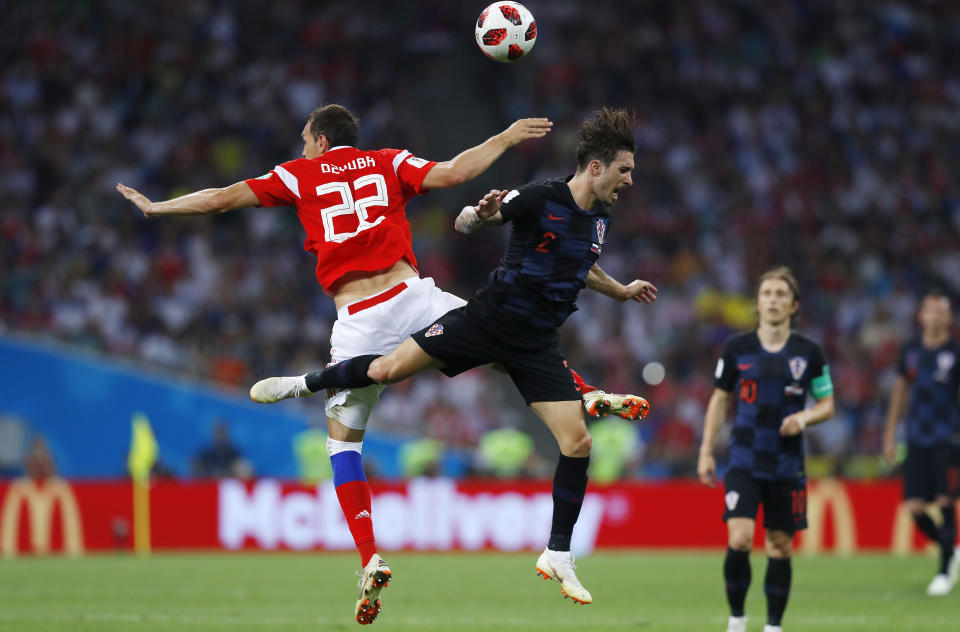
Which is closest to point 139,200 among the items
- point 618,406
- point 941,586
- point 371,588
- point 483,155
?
point 483,155

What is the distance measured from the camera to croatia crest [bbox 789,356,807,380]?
29.2 ft

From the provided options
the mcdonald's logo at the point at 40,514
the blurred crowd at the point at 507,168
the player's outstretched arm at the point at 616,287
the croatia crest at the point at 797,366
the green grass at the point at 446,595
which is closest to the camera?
the player's outstretched arm at the point at 616,287

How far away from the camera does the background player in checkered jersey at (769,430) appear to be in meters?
8.59

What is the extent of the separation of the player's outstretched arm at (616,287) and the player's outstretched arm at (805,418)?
131cm

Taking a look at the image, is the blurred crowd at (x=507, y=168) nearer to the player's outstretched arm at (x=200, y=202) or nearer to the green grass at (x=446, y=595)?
the green grass at (x=446, y=595)

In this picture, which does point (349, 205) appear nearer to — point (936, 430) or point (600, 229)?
point (600, 229)

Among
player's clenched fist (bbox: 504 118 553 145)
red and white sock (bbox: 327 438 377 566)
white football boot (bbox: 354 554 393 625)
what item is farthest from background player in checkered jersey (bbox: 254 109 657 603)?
white football boot (bbox: 354 554 393 625)

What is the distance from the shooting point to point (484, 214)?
273 inches

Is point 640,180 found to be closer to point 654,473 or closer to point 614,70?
point 614,70

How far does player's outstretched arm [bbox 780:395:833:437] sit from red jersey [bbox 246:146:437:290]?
2.85 m

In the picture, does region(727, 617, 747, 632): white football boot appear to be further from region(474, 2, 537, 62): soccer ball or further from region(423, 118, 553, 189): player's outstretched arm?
region(474, 2, 537, 62): soccer ball

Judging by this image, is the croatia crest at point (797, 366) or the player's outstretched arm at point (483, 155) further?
the croatia crest at point (797, 366)

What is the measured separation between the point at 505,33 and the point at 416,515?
11.3 metres

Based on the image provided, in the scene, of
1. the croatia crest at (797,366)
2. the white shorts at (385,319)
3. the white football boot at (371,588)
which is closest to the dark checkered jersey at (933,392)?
the croatia crest at (797,366)
